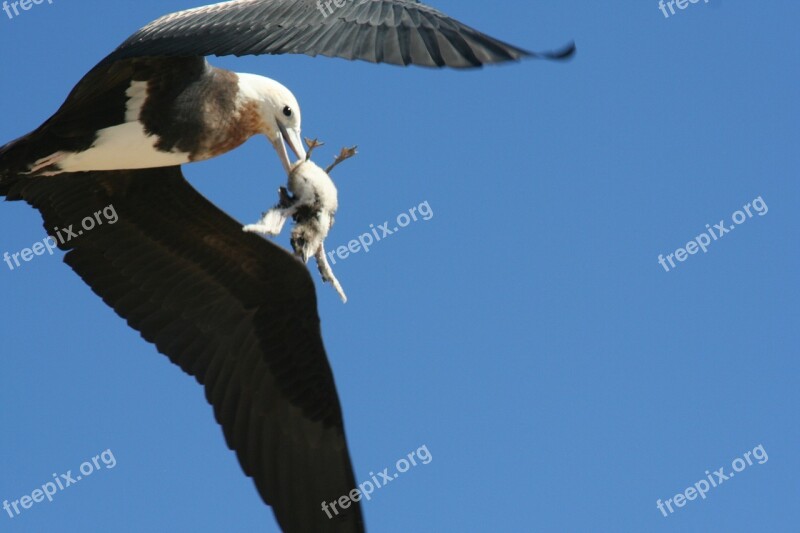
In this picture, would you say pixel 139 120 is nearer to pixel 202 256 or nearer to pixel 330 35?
pixel 202 256

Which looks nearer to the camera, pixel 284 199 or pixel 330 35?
pixel 330 35

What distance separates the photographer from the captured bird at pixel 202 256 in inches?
322

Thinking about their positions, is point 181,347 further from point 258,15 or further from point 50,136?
point 258,15

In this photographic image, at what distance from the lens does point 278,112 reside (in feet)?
28.0

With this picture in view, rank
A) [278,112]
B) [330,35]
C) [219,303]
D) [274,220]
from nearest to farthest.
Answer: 1. [330,35]
2. [274,220]
3. [278,112]
4. [219,303]

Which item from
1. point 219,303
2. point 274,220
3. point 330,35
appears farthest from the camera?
point 219,303

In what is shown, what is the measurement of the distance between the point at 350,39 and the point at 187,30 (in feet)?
4.82

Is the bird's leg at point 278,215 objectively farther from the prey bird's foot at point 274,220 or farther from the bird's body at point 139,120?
the bird's body at point 139,120

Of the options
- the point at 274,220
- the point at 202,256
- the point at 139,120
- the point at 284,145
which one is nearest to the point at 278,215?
the point at 274,220

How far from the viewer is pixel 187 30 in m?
7.61

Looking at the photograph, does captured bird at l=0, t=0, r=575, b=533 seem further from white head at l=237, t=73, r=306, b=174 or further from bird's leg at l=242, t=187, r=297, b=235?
bird's leg at l=242, t=187, r=297, b=235

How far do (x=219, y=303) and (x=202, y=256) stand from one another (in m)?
0.30

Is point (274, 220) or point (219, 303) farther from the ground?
point (274, 220)

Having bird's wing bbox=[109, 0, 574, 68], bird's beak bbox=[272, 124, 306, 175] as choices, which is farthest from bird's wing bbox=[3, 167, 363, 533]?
bird's wing bbox=[109, 0, 574, 68]
